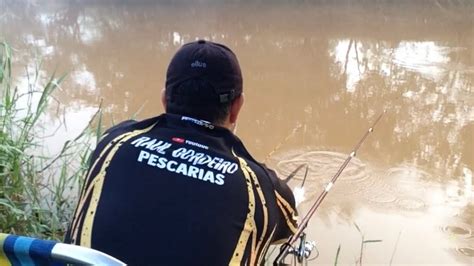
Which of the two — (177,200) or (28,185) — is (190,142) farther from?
(28,185)

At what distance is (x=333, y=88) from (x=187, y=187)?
4.44 metres

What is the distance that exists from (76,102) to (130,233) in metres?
3.89

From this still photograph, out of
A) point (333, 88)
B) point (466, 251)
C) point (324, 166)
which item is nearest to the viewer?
point (466, 251)

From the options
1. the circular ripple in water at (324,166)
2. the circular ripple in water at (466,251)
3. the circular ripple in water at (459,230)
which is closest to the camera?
the circular ripple in water at (466,251)

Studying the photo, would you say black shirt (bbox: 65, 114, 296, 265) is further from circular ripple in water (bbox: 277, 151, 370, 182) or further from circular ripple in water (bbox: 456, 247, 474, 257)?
circular ripple in water (bbox: 277, 151, 370, 182)

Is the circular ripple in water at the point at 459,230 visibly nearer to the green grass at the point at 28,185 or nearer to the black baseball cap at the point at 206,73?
the green grass at the point at 28,185

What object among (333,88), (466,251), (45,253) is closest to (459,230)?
(466,251)

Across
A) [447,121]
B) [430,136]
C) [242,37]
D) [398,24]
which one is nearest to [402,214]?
[430,136]

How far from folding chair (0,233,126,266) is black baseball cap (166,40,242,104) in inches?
20.9

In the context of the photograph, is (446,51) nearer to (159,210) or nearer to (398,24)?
(398,24)

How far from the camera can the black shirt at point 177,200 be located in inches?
46.1

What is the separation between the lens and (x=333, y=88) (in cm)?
550

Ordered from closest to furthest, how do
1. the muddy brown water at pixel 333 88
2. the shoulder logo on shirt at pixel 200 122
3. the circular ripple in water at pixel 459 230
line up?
Result: 1. the shoulder logo on shirt at pixel 200 122
2. the circular ripple in water at pixel 459 230
3. the muddy brown water at pixel 333 88

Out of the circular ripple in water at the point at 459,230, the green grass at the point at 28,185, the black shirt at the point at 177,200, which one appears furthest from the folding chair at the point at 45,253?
the circular ripple in water at the point at 459,230
